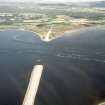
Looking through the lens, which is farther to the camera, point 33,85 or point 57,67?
point 57,67

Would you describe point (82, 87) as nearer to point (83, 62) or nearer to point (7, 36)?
point (83, 62)

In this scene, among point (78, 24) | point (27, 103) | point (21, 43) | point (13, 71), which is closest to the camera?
point (27, 103)

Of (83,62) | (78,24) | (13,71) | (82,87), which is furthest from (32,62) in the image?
(78,24)

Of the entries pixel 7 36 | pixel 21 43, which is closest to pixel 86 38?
pixel 21 43

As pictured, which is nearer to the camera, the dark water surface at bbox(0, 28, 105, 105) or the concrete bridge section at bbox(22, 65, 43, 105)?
the concrete bridge section at bbox(22, 65, 43, 105)

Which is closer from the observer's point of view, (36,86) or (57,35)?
(36,86)

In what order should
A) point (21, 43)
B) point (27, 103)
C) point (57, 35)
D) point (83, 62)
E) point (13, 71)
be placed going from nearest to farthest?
point (27, 103)
point (13, 71)
point (83, 62)
point (21, 43)
point (57, 35)

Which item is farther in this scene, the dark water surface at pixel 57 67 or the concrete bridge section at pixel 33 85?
the dark water surface at pixel 57 67
